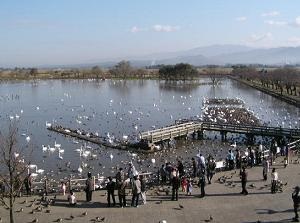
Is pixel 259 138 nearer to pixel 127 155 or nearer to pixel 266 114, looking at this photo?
pixel 127 155

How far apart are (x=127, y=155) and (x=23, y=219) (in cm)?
2321

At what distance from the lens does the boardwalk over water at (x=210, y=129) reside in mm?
44875

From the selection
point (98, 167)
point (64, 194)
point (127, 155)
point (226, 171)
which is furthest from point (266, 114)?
point (64, 194)

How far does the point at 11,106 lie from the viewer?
284ft

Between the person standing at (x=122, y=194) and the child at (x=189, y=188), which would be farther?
the child at (x=189, y=188)

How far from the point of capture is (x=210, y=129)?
5078 centimetres

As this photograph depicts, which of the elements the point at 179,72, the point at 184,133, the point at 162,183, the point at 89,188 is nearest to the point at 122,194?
the point at 89,188

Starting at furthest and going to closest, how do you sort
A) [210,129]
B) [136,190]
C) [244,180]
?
[210,129] → [244,180] → [136,190]

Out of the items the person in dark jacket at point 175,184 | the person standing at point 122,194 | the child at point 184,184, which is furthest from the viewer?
the child at point 184,184

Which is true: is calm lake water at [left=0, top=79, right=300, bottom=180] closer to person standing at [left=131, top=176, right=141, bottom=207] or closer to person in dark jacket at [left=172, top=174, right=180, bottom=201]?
person in dark jacket at [left=172, top=174, right=180, bottom=201]

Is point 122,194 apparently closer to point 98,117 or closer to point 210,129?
point 210,129

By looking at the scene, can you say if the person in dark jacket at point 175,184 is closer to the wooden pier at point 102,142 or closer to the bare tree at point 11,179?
the bare tree at point 11,179

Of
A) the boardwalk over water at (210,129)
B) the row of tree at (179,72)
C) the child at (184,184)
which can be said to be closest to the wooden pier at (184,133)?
the boardwalk over water at (210,129)

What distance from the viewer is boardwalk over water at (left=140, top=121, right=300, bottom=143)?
44.9 metres
